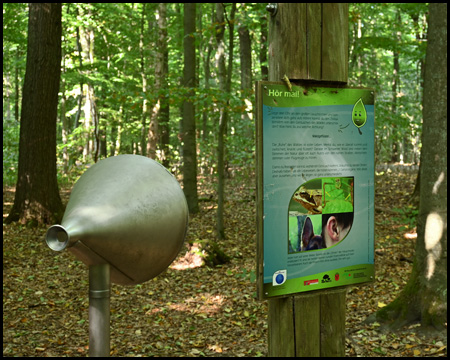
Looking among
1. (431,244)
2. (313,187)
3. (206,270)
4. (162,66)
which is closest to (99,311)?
(313,187)

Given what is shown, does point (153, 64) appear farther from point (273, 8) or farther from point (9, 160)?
point (273, 8)

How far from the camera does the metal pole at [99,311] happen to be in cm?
146

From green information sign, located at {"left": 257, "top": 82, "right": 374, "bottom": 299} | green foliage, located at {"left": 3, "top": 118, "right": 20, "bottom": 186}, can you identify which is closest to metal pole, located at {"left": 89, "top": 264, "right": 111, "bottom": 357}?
green information sign, located at {"left": 257, "top": 82, "right": 374, "bottom": 299}

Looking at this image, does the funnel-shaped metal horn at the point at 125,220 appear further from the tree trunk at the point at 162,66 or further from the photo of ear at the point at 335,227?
the tree trunk at the point at 162,66

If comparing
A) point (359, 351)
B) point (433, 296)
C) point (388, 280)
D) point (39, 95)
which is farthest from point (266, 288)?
point (39, 95)

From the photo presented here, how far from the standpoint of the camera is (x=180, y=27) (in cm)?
1742

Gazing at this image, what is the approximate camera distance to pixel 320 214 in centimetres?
236

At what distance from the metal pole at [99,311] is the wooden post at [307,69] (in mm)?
1079

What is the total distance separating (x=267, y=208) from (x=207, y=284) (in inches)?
208

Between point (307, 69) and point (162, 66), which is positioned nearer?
point (307, 69)

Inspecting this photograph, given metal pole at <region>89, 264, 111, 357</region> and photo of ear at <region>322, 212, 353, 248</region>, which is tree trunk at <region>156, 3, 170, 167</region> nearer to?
photo of ear at <region>322, 212, 353, 248</region>

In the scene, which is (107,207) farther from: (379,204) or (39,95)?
→ (379,204)

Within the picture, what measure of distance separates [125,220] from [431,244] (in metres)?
4.48

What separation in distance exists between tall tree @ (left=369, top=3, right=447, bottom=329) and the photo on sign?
302cm
